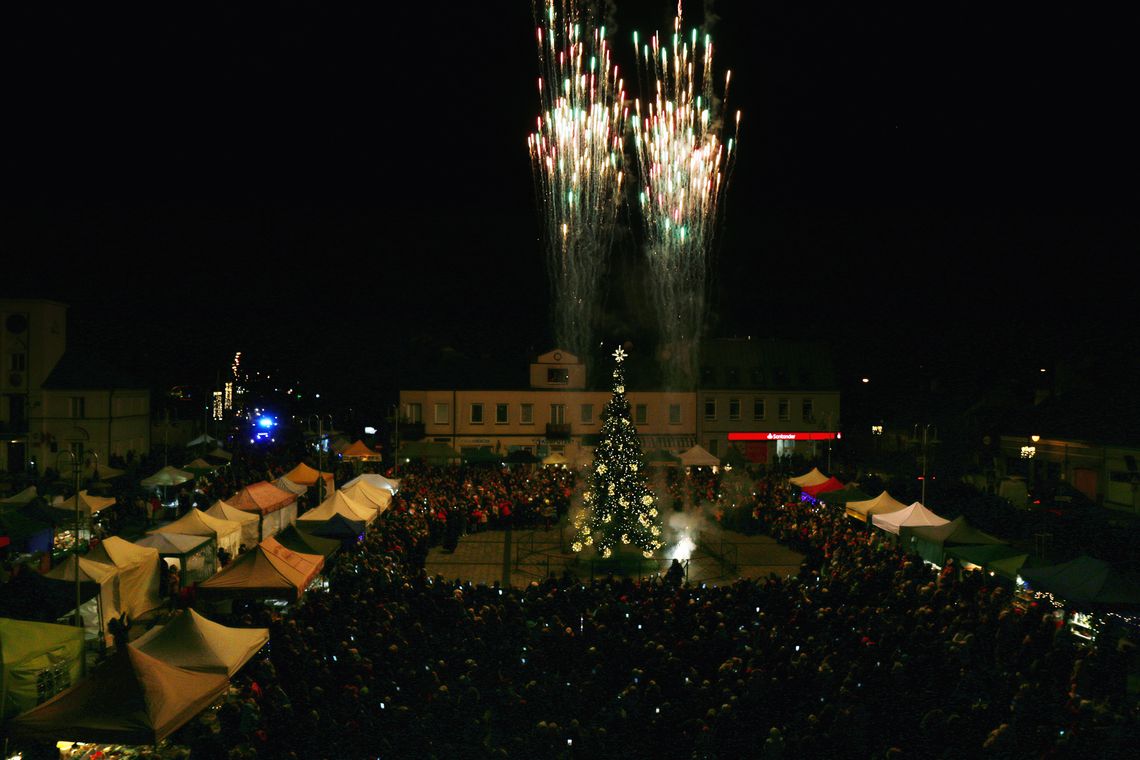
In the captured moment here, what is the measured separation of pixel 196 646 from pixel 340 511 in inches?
358

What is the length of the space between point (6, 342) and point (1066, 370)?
49168 mm

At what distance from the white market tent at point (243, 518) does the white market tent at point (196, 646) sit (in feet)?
29.8

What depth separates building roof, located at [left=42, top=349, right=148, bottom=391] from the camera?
38594 mm

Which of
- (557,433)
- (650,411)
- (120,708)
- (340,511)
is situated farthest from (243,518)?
(650,411)

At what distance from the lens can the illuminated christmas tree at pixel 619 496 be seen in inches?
776

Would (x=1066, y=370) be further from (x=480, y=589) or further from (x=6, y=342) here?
(x=6, y=342)

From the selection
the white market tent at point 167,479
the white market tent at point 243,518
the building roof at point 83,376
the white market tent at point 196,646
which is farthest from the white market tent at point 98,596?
the building roof at point 83,376

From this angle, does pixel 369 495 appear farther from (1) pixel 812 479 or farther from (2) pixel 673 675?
(1) pixel 812 479

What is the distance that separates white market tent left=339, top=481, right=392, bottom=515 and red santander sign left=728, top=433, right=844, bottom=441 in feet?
82.4

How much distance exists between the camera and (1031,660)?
37.7ft

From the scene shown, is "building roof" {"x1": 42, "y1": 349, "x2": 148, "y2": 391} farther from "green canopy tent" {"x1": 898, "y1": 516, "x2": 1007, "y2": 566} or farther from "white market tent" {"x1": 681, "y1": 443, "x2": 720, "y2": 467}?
"green canopy tent" {"x1": 898, "y1": 516, "x2": 1007, "y2": 566}

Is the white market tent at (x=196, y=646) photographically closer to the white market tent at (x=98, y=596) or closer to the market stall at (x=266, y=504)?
the white market tent at (x=98, y=596)

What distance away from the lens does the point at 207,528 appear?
58.3 ft

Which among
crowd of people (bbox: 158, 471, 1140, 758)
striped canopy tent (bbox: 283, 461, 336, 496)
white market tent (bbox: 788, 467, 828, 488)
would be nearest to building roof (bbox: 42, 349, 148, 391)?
striped canopy tent (bbox: 283, 461, 336, 496)
